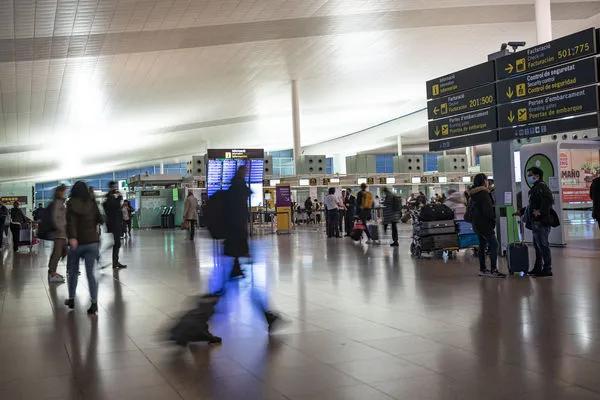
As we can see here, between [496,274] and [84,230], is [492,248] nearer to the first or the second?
[496,274]

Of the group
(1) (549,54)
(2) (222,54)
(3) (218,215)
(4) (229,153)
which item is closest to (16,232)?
(4) (229,153)

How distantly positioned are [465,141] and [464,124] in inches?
14.9

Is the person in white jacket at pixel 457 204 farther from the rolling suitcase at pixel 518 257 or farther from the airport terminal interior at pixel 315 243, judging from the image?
the rolling suitcase at pixel 518 257

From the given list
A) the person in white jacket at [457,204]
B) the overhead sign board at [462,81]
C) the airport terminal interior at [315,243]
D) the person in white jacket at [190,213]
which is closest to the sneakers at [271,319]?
the airport terminal interior at [315,243]

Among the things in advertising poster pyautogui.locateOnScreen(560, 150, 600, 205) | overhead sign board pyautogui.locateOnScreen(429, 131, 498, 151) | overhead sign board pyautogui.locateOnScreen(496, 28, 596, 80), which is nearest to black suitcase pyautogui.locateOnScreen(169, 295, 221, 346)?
overhead sign board pyautogui.locateOnScreen(429, 131, 498, 151)

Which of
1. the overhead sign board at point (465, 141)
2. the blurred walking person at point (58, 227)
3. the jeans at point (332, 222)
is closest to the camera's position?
the blurred walking person at point (58, 227)

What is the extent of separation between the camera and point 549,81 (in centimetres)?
1234

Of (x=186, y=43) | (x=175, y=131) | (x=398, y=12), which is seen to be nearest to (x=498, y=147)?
(x=398, y=12)

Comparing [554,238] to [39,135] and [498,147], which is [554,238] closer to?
[498,147]

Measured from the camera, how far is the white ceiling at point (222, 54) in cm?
1973

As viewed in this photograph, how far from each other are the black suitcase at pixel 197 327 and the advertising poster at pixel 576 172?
25.0m

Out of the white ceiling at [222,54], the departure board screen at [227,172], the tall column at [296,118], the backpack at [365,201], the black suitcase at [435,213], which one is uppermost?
the white ceiling at [222,54]

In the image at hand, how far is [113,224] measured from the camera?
38.7 feet

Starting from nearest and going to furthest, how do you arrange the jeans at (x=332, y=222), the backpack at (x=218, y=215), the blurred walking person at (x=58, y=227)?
the backpack at (x=218, y=215)
the blurred walking person at (x=58, y=227)
the jeans at (x=332, y=222)
